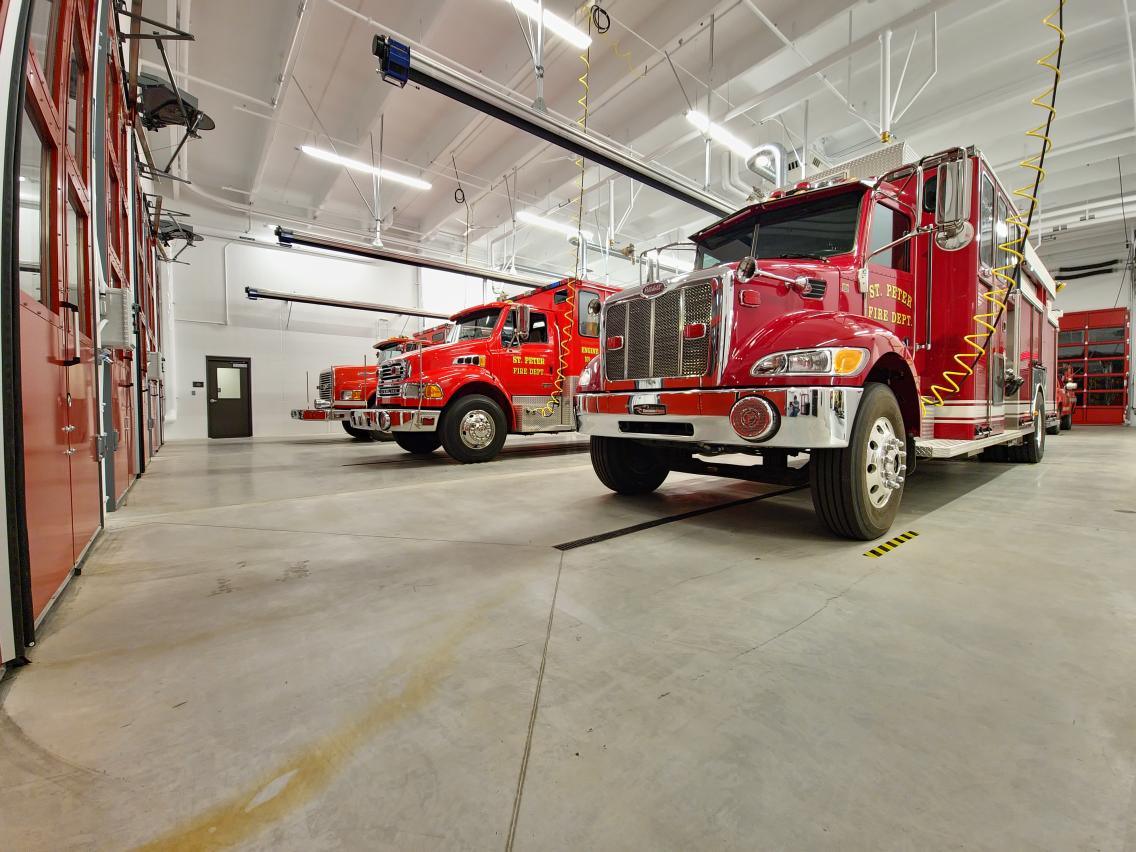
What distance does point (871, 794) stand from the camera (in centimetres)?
103

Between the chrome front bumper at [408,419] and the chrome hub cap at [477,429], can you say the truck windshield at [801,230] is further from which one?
the chrome front bumper at [408,419]

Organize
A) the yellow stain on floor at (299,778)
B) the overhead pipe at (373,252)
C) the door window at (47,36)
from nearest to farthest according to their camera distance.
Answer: the yellow stain on floor at (299,778), the door window at (47,36), the overhead pipe at (373,252)

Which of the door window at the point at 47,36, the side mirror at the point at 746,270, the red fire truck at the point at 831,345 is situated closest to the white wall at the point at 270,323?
the door window at the point at 47,36

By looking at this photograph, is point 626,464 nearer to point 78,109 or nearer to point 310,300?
point 78,109

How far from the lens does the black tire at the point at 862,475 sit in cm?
271

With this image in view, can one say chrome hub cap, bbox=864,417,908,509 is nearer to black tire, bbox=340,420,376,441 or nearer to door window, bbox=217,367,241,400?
black tire, bbox=340,420,376,441

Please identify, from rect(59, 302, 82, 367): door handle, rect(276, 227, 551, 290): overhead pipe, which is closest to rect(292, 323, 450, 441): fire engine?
rect(276, 227, 551, 290): overhead pipe

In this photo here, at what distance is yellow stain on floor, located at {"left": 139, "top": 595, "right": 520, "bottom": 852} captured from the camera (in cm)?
93

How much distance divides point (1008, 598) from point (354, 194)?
51.7ft

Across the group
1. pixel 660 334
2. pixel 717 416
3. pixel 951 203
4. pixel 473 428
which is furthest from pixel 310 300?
pixel 951 203

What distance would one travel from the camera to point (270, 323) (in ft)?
46.0

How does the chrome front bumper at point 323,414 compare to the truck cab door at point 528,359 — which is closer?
the truck cab door at point 528,359

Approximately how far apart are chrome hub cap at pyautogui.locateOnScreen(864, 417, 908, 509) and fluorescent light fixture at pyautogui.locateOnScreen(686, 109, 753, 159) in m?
6.12

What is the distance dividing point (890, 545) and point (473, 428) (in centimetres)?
505
